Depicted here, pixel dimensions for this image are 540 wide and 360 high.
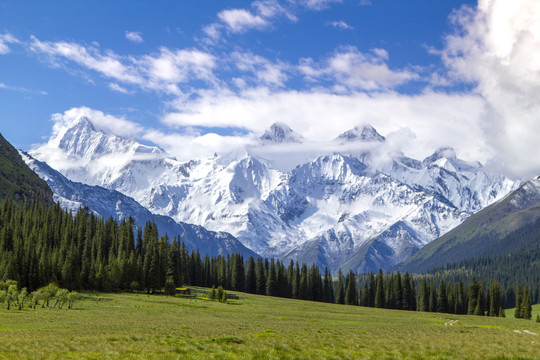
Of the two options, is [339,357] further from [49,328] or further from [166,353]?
[49,328]

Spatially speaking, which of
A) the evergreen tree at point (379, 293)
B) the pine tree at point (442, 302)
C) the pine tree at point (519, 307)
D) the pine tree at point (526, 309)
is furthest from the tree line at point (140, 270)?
the pine tree at point (526, 309)

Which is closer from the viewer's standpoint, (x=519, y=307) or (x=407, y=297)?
(x=519, y=307)

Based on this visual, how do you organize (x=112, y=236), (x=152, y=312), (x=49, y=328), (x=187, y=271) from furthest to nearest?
1. (x=187, y=271)
2. (x=112, y=236)
3. (x=152, y=312)
4. (x=49, y=328)

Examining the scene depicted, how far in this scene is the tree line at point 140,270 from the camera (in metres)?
118

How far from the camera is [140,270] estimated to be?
13900 cm

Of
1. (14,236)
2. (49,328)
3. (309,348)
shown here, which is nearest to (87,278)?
(14,236)

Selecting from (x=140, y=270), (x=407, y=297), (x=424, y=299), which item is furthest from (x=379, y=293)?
(x=140, y=270)

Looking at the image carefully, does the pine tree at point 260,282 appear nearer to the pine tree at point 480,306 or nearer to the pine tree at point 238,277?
the pine tree at point 238,277

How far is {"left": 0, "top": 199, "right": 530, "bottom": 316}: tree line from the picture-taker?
118000 mm

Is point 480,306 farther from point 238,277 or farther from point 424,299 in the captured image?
point 238,277

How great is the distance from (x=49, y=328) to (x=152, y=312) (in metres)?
30.1

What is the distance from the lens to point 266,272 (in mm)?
194625

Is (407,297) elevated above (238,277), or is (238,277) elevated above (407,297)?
(238,277)

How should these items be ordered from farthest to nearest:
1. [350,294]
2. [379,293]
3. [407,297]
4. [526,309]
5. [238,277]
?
[238,277] → [350,294] → [379,293] → [407,297] → [526,309]
